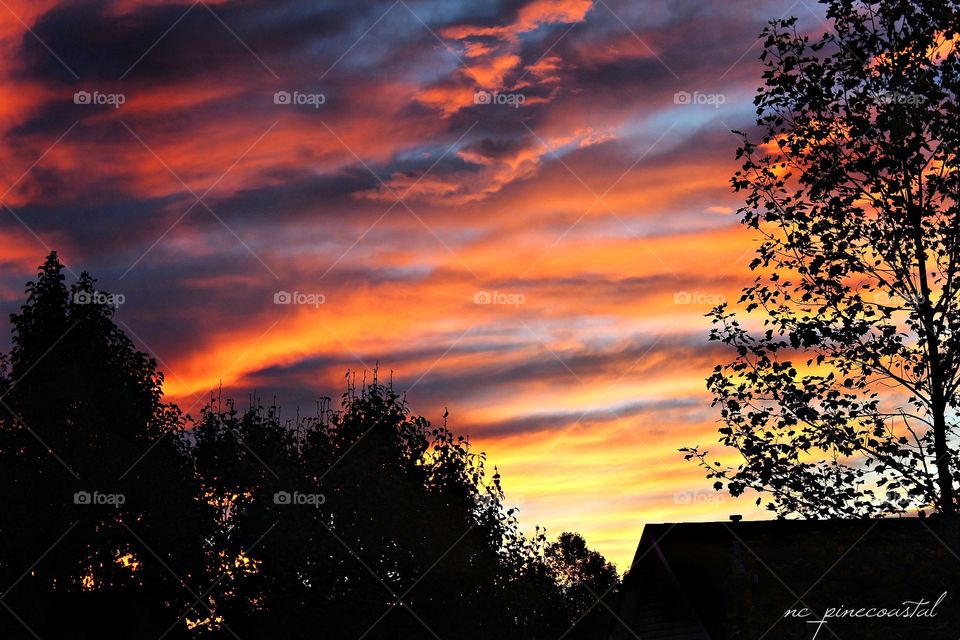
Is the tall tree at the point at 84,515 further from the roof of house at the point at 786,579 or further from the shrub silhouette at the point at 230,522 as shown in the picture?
the roof of house at the point at 786,579

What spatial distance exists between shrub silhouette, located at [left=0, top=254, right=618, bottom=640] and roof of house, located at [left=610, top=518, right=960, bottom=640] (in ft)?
32.1

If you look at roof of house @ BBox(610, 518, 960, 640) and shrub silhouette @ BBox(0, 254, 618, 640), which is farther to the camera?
shrub silhouette @ BBox(0, 254, 618, 640)

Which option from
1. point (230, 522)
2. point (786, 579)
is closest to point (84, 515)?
point (230, 522)

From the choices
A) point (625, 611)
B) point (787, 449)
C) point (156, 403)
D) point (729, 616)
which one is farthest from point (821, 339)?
point (156, 403)

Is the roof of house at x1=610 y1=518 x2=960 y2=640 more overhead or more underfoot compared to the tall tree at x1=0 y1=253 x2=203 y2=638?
more underfoot

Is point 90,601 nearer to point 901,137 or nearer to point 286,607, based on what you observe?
point 286,607

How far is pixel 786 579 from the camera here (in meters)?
23.3

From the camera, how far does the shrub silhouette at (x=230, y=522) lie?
3553 centimetres

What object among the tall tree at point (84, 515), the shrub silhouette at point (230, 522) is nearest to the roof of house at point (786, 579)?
the shrub silhouette at point (230, 522)

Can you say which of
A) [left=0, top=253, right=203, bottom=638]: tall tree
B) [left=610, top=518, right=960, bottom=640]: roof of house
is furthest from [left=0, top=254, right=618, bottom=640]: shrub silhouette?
[left=610, top=518, right=960, bottom=640]: roof of house

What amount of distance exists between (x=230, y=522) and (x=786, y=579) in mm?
24623

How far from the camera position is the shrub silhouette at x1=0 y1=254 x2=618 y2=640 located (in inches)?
1399

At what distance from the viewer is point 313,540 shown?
35.8m

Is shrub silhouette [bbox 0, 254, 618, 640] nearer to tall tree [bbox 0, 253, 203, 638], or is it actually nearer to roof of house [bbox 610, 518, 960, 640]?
tall tree [bbox 0, 253, 203, 638]
